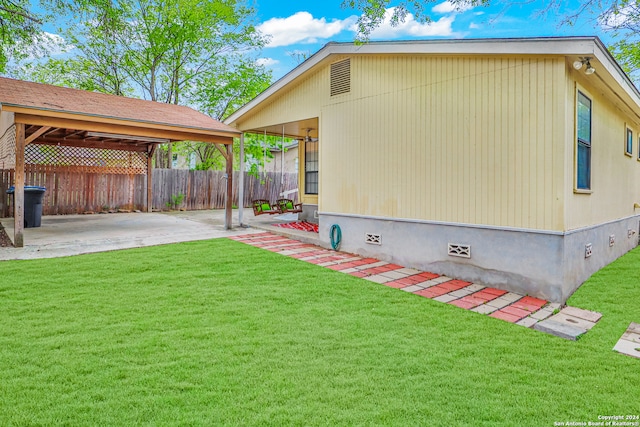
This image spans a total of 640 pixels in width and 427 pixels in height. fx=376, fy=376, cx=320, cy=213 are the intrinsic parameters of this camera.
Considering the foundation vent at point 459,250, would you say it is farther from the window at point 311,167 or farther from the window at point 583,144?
the window at point 311,167

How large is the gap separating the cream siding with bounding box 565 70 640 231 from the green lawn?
121cm

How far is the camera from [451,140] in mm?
5301

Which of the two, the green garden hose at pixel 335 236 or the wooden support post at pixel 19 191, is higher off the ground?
the wooden support post at pixel 19 191

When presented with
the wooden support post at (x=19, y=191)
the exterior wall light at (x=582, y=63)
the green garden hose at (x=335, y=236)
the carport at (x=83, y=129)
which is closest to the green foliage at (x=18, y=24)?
the carport at (x=83, y=129)

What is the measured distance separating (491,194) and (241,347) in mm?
3721

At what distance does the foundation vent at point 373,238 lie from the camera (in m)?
6.32

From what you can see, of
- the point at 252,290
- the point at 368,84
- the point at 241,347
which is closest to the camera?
the point at 241,347

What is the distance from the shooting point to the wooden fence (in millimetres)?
11539

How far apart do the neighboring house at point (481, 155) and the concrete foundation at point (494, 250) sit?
15 millimetres

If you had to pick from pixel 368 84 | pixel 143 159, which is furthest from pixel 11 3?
pixel 368 84

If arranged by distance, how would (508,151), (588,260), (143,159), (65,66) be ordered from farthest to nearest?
1. (65,66)
2. (143,159)
3. (588,260)
4. (508,151)

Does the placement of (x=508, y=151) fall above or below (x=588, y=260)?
above

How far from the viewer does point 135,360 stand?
8.80ft

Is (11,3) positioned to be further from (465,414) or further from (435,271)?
(465,414)
